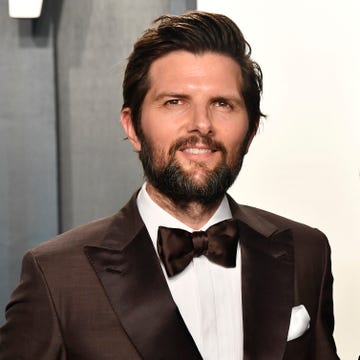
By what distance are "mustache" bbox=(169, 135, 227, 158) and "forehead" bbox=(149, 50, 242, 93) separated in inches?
4.4

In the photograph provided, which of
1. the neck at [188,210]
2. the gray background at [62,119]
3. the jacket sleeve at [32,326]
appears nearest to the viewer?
the jacket sleeve at [32,326]

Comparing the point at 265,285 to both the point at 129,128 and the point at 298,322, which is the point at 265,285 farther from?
the point at 129,128

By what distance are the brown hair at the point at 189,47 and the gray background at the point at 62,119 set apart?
3.20 feet

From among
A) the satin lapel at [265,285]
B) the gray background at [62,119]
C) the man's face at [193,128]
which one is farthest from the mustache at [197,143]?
the gray background at [62,119]

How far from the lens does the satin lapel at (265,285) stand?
6.15 ft

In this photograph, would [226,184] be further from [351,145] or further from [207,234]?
[351,145]

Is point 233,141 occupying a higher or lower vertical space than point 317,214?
higher

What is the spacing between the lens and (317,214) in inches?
110

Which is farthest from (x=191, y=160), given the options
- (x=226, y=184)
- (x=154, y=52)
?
(x=154, y=52)

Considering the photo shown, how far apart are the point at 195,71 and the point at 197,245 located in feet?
1.10

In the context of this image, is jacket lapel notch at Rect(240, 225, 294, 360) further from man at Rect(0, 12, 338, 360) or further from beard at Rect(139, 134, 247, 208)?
beard at Rect(139, 134, 247, 208)

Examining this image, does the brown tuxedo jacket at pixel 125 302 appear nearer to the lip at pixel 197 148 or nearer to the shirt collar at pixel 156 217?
the shirt collar at pixel 156 217

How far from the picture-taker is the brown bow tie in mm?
1880

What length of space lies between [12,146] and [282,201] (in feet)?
2.70
